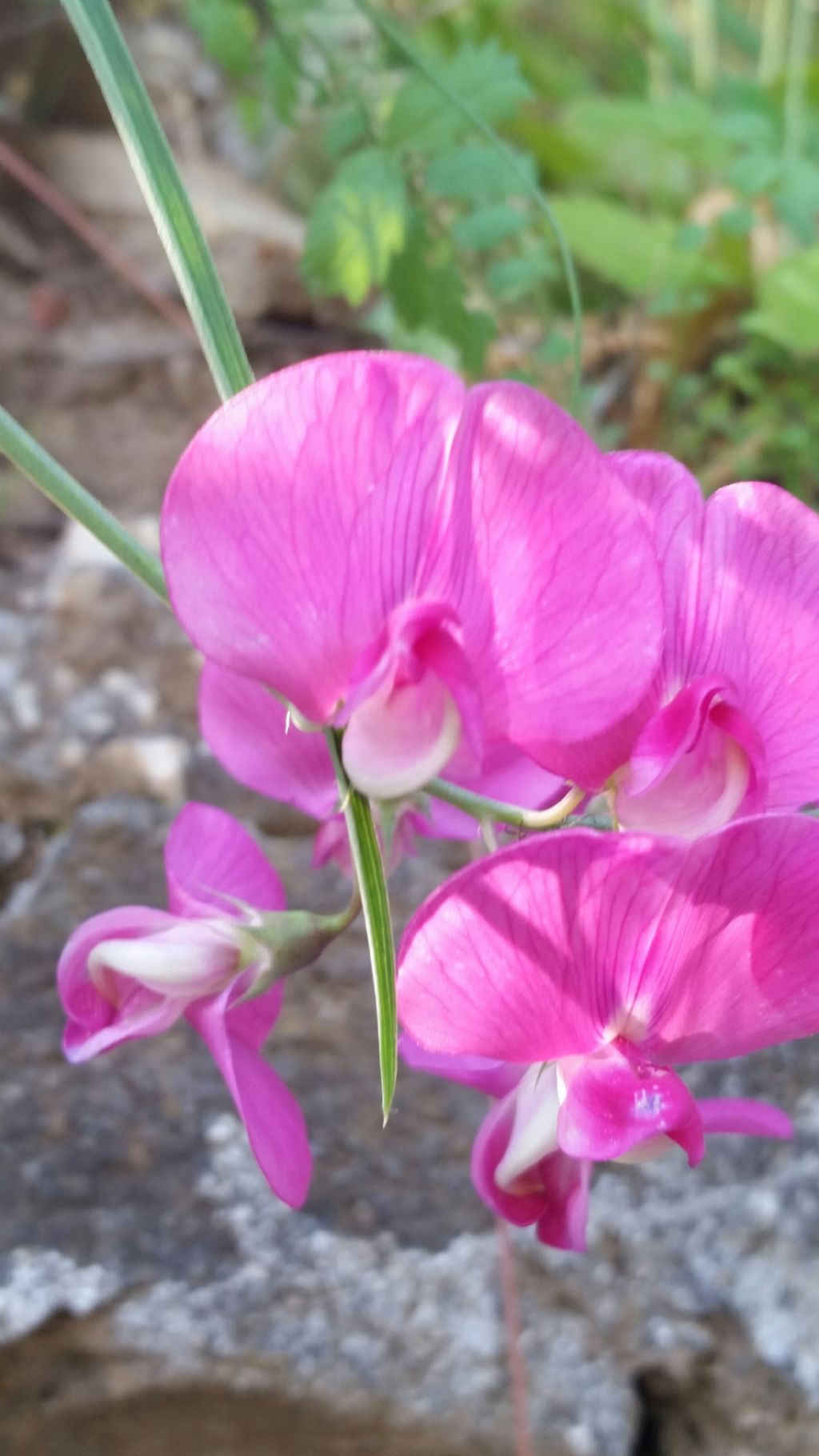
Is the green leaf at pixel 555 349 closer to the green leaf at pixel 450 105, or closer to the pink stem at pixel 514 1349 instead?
the green leaf at pixel 450 105

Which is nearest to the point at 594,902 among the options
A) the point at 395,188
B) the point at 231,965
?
the point at 231,965

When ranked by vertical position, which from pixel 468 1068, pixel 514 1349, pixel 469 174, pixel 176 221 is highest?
pixel 176 221

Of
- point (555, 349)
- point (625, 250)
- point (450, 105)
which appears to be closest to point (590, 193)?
point (625, 250)

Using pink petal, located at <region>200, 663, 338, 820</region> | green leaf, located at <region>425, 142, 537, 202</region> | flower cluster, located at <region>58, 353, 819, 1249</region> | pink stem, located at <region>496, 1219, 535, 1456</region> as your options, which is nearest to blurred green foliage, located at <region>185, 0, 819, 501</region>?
green leaf, located at <region>425, 142, 537, 202</region>

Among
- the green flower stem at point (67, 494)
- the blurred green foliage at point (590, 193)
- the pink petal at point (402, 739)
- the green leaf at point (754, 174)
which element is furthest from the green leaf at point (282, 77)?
the pink petal at point (402, 739)

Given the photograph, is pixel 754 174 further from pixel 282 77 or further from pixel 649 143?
pixel 649 143

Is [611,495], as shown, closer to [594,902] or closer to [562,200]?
[594,902]
